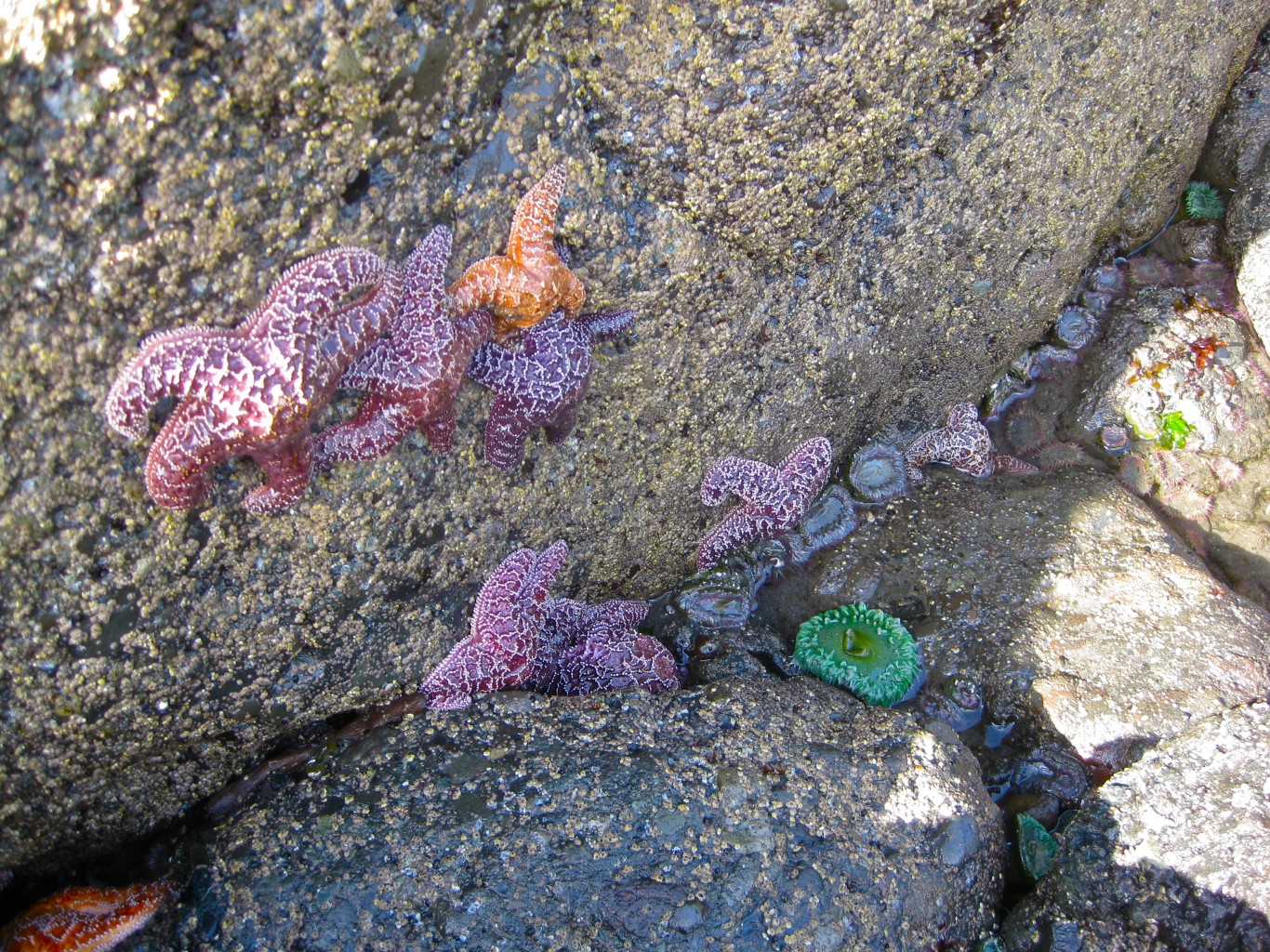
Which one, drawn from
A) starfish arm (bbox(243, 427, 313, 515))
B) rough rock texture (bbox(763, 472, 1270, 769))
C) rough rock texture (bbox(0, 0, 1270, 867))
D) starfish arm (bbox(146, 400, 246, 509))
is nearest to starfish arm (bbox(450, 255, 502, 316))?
rough rock texture (bbox(0, 0, 1270, 867))

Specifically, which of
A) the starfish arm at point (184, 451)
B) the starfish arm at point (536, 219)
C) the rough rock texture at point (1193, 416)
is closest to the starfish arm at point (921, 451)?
the rough rock texture at point (1193, 416)

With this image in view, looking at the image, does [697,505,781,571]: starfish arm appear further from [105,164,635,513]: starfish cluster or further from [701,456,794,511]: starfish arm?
[105,164,635,513]: starfish cluster

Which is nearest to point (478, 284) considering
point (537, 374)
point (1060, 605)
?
point (537, 374)

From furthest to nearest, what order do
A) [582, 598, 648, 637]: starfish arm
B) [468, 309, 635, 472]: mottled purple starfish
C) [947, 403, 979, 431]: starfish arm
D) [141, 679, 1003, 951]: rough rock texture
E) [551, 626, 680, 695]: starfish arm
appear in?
[947, 403, 979, 431]: starfish arm
[582, 598, 648, 637]: starfish arm
[551, 626, 680, 695]: starfish arm
[468, 309, 635, 472]: mottled purple starfish
[141, 679, 1003, 951]: rough rock texture

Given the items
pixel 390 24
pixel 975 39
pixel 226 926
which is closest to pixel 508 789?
pixel 226 926

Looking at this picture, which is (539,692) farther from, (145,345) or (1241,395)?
(1241,395)

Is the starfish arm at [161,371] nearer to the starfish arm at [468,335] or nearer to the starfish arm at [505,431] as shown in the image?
the starfish arm at [468,335]
